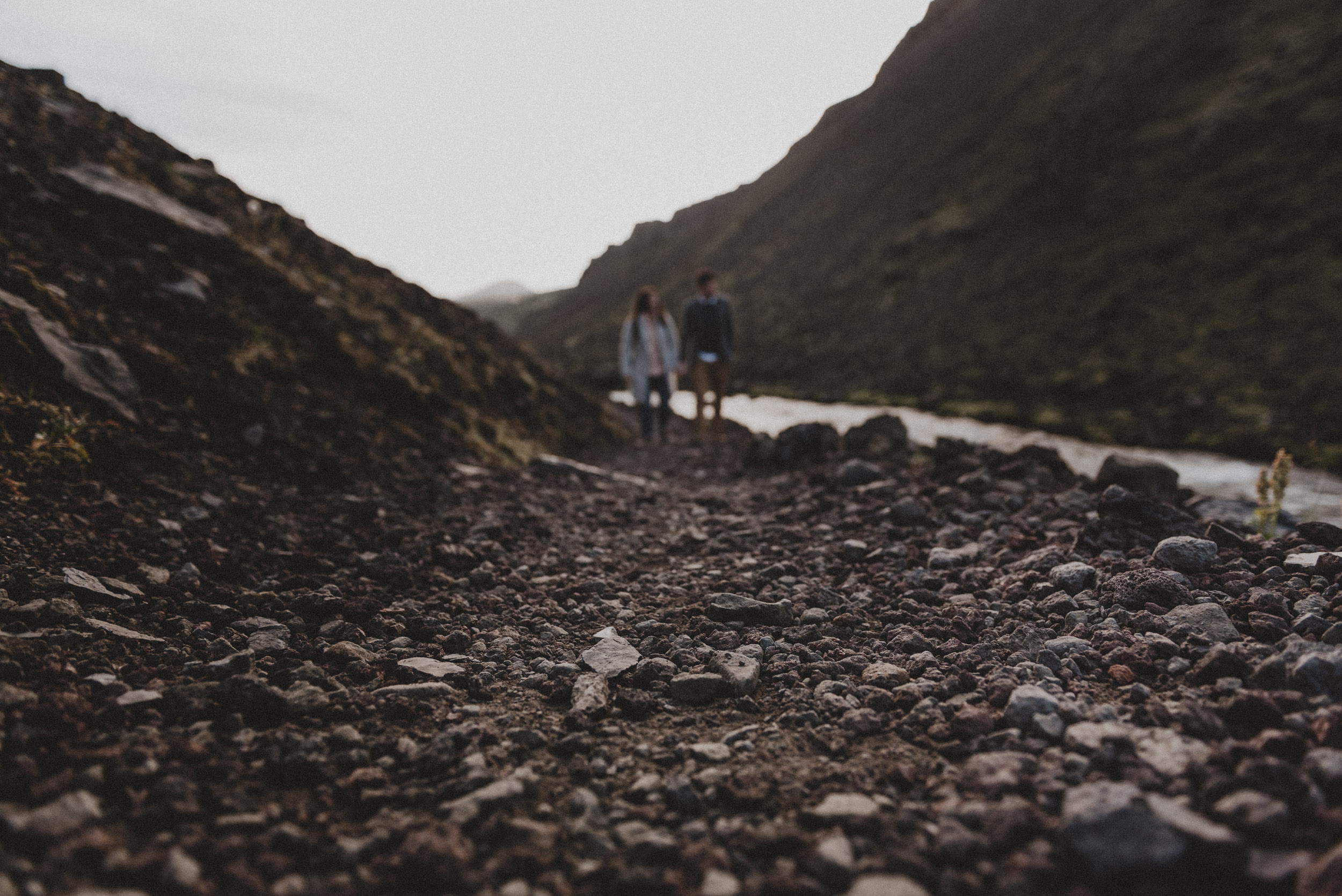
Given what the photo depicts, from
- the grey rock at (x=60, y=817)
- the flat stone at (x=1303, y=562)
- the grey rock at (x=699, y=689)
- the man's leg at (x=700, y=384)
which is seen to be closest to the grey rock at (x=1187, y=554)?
the flat stone at (x=1303, y=562)

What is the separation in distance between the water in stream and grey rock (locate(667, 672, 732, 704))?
7067mm

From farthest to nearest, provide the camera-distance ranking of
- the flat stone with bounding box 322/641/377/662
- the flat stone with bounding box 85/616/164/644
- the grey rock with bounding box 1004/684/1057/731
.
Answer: the flat stone with bounding box 322/641/377/662, the flat stone with bounding box 85/616/164/644, the grey rock with bounding box 1004/684/1057/731

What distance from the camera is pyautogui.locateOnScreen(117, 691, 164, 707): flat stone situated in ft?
9.78

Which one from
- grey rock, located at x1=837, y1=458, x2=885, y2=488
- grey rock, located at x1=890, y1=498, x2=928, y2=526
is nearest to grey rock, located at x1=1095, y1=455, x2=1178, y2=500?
grey rock, located at x1=890, y1=498, x2=928, y2=526

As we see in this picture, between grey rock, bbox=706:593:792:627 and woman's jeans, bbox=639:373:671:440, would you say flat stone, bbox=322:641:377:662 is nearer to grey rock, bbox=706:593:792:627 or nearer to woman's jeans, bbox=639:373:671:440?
grey rock, bbox=706:593:792:627

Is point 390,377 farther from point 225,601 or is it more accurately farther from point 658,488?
point 225,601

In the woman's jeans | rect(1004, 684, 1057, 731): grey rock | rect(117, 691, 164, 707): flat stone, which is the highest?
the woman's jeans

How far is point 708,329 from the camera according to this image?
47.8ft

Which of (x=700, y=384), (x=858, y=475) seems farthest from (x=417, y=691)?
(x=700, y=384)

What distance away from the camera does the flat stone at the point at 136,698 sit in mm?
2980

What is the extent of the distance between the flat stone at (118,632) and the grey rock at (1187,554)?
6471 mm


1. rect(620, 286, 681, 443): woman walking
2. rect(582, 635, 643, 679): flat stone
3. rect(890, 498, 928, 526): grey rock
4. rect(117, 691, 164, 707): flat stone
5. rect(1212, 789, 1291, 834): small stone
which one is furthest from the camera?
rect(620, 286, 681, 443): woman walking

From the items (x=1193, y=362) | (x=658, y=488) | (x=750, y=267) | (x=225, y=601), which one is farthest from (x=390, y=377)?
(x=750, y=267)

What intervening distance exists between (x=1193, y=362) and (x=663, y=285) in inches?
3172
